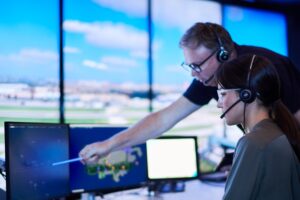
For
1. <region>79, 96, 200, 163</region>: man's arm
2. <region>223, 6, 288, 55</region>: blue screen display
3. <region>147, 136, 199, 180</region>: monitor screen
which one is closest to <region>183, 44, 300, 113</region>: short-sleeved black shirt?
<region>79, 96, 200, 163</region>: man's arm

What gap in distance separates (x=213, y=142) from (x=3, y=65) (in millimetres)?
2070

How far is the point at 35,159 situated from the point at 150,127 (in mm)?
654

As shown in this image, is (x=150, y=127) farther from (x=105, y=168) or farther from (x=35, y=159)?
(x=35, y=159)

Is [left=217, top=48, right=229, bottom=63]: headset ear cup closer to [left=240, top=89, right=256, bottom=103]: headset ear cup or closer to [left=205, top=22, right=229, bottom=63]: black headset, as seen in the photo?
[left=205, top=22, right=229, bottom=63]: black headset

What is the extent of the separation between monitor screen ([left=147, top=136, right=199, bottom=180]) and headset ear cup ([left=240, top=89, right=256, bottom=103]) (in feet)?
5.18

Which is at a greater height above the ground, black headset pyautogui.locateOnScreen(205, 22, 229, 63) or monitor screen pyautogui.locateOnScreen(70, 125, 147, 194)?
black headset pyautogui.locateOnScreen(205, 22, 229, 63)

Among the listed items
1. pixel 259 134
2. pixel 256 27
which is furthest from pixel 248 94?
pixel 256 27

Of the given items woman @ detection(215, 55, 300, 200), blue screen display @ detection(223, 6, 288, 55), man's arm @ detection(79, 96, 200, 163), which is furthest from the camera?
blue screen display @ detection(223, 6, 288, 55)

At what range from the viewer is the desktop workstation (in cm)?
189

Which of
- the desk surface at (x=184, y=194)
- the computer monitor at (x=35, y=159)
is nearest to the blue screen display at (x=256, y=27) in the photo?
the desk surface at (x=184, y=194)

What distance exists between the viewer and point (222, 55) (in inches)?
71.5

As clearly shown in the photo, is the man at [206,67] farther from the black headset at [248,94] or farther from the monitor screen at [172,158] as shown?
the monitor screen at [172,158]

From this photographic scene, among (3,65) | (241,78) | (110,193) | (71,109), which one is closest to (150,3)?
(71,109)

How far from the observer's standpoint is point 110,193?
8.80 ft
